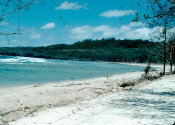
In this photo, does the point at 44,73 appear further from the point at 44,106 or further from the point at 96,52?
the point at 96,52

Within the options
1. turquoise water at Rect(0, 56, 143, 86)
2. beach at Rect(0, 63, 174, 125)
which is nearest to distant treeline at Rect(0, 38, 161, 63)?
turquoise water at Rect(0, 56, 143, 86)

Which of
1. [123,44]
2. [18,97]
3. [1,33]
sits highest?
[123,44]

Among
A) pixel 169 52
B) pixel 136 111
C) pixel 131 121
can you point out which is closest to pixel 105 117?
pixel 131 121

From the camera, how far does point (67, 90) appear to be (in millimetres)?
11445

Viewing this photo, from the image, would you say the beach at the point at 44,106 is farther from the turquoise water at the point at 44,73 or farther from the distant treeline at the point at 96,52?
the distant treeline at the point at 96,52

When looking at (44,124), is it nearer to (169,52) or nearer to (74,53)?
(169,52)

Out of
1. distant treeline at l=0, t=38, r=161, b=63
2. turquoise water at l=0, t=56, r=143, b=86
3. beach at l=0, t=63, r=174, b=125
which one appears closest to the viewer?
beach at l=0, t=63, r=174, b=125

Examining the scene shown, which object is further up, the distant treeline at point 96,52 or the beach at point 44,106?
the distant treeline at point 96,52

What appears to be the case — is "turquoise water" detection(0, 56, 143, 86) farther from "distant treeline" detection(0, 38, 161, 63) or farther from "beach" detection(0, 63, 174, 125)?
"distant treeline" detection(0, 38, 161, 63)

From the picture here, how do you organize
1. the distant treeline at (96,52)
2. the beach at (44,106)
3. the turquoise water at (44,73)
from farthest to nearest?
the distant treeline at (96,52)
the turquoise water at (44,73)
the beach at (44,106)

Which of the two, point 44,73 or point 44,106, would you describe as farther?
point 44,73

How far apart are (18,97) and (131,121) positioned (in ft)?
20.8

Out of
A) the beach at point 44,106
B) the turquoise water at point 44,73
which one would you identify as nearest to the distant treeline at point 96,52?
the turquoise water at point 44,73

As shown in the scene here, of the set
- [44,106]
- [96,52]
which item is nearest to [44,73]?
[44,106]
